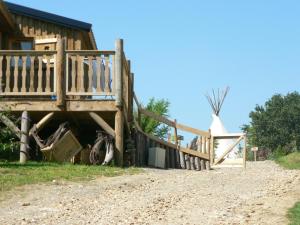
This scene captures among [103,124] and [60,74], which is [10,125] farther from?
[103,124]

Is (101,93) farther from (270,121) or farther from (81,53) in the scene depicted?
(270,121)

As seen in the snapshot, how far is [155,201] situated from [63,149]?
20.6 feet

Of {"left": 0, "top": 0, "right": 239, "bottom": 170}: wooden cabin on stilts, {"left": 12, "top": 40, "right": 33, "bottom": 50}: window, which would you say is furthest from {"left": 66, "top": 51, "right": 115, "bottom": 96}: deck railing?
{"left": 12, "top": 40, "right": 33, "bottom": 50}: window

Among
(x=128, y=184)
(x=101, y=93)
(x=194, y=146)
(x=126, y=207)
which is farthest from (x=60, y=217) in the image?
(x=194, y=146)

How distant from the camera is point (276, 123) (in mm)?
79750

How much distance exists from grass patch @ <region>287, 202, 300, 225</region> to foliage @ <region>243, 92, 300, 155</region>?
2563 inches

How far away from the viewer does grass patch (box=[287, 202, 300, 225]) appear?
883 cm

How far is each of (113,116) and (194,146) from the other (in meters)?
6.91

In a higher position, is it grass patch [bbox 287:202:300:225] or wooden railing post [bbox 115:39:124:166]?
wooden railing post [bbox 115:39:124:166]

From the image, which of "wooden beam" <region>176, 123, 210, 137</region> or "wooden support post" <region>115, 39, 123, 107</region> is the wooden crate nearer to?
"wooden support post" <region>115, 39, 123, 107</region>

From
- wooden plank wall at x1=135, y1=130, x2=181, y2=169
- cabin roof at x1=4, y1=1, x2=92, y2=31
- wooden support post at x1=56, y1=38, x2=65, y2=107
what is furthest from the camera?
cabin roof at x1=4, y1=1, x2=92, y2=31

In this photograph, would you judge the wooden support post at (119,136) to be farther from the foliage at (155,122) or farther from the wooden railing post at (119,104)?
the foliage at (155,122)

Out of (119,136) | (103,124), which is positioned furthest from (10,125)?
→ (119,136)

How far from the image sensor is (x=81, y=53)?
16500 millimetres
